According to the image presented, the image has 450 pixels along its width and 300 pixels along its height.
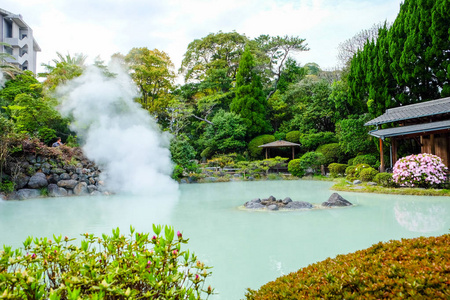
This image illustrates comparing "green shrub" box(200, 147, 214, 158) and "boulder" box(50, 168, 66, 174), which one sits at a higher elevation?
"green shrub" box(200, 147, 214, 158)

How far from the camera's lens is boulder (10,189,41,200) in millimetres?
10562

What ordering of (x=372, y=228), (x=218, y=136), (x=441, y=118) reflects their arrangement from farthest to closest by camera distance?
(x=218, y=136), (x=441, y=118), (x=372, y=228)

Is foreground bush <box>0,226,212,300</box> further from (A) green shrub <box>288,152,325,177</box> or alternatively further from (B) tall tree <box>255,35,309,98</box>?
(B) tall tree <box>255,35,309,98</box>

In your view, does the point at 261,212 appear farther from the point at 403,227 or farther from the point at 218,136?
the point at 218,136

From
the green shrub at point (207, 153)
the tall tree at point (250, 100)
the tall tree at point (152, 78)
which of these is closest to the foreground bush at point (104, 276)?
the green shrub at point (207, 153)

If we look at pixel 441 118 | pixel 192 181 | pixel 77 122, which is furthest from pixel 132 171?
pixel 441 118

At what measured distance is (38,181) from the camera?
11.2 m

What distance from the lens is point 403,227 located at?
5.56 metres

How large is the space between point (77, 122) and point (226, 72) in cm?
1467

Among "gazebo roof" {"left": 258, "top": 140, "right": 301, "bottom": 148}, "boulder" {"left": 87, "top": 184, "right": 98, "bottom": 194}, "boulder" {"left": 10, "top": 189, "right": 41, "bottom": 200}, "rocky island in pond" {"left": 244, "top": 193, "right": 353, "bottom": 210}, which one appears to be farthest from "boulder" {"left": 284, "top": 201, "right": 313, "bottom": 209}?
"gazebo roof" {"left": 258, "top": 140, "right": 301, "bottom": 148}

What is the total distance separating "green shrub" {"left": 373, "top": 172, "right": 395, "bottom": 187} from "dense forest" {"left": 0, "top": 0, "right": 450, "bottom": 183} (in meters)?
4.93

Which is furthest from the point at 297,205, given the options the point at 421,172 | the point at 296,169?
the point at 296,169

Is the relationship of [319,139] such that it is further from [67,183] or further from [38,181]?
[38,181]

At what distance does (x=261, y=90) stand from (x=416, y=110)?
12.6m
